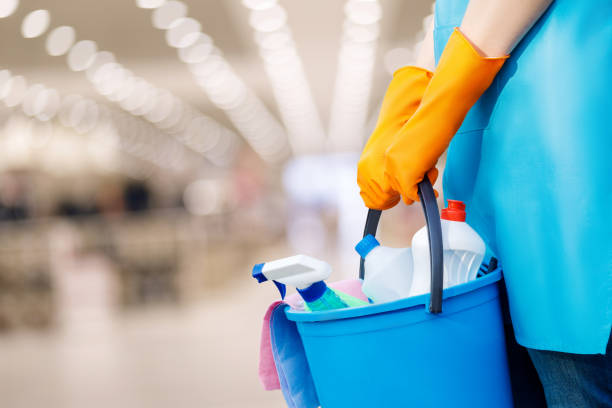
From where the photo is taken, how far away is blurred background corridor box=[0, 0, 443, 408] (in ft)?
12.8

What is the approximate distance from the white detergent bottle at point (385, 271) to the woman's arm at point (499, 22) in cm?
33

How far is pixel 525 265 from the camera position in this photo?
2.73 feet

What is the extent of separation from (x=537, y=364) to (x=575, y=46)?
453 millimetres

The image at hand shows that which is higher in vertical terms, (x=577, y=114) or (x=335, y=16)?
(x=335, y=16)

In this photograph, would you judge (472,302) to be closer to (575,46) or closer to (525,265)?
(525,265)

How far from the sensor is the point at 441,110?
0.86 m

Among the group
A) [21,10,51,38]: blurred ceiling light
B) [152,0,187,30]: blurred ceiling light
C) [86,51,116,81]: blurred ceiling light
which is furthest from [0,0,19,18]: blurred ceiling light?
[86,51,116,81]: blurred ceiling light

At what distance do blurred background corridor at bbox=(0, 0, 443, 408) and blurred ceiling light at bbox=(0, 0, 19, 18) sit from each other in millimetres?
23

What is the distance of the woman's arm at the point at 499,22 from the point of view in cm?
80

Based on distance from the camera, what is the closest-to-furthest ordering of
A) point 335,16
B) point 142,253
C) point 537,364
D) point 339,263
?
point 537,364, point 142,253, point 335,16, point 339,263

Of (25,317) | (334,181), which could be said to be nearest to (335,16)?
(25,317)

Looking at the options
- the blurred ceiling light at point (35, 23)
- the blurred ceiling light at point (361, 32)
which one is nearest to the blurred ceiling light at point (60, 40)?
the blurred ceiling light at point (35, 23)

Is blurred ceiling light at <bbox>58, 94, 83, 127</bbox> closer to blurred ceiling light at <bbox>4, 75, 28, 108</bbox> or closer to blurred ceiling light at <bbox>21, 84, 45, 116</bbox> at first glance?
blurred ceiling light at <bbox>21, 84, 45, 116</bbox>

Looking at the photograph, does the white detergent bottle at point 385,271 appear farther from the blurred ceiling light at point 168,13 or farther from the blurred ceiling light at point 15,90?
the blurred ceiling light at point 15,90
